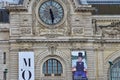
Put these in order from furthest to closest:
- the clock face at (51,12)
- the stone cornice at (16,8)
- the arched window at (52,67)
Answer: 1. the clock face at (51,12)
2. the arched window at (52,67)
3. the stone cornice at (16,8)

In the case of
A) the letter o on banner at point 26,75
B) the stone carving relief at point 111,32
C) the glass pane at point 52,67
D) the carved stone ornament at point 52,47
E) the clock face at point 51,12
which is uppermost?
the clock face at point 51,12

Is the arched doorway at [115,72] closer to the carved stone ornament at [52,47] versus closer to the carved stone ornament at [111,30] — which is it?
the carved stone ornament at [111,30]

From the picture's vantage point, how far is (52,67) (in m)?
72.9

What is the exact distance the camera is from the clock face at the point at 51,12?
73500mm

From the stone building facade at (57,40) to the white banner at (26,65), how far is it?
421 mm

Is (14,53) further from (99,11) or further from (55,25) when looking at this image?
(99,11)

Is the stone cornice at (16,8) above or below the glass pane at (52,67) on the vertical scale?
above

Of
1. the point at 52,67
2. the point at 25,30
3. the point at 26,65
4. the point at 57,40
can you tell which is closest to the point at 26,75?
the point at 26,65

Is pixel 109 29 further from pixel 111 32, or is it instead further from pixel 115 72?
pixel 115 72

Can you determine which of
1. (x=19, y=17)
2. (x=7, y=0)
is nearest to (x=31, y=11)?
(x=19, y=17)

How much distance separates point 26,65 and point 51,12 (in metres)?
6.92

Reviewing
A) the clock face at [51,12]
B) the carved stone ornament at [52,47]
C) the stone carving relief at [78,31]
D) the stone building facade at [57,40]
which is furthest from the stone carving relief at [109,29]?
the carved stone ornament at [52,47]

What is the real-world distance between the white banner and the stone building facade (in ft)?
1.38

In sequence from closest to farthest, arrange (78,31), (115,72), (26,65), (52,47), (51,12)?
(26,65) < (52,47) < (78,31) < (51,12) < (115,72)
